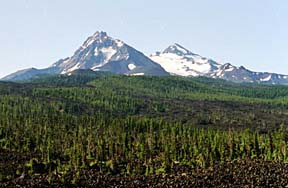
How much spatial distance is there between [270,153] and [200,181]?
4607cm

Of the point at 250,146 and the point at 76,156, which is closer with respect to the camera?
the point at 76,156

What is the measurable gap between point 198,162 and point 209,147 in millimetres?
17022

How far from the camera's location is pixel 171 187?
396ft

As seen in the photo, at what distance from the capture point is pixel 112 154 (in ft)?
552

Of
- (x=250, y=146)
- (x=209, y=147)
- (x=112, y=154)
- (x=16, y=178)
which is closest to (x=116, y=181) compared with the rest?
(x=16, y=178)

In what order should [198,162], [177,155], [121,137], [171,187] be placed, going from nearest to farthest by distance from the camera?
[171,187], [198,162], [177,155], [121,137]

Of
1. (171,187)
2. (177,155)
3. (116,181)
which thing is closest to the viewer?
(171,187)

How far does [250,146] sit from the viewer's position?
175500 millimetres

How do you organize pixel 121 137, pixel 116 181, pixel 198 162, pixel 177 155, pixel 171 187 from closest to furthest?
1. pixel 171 187
2. pixel 116 181
3. pixel 198 162
4. pixel 177 155
5. pixel 121 137

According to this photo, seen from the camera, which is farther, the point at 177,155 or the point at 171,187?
the point at 177,155

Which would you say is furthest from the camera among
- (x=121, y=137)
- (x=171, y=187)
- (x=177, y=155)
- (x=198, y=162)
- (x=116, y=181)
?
(x=121, y=137)

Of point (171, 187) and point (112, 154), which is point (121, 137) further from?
A: point (171, 187)

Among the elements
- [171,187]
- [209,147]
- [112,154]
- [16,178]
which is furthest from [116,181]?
[209,147]

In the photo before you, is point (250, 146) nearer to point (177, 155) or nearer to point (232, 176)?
point (177, 155)
